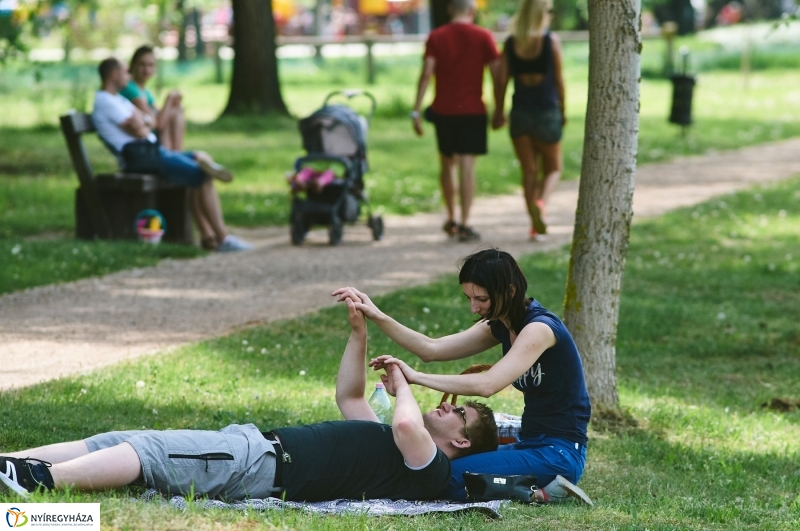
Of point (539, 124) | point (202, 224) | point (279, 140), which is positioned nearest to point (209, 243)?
point (202, 224)

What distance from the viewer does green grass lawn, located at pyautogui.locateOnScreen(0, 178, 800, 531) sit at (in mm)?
4742

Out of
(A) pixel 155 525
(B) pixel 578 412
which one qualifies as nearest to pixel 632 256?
(B) pixel 578 412

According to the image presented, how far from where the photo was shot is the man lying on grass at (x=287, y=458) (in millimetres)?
4418

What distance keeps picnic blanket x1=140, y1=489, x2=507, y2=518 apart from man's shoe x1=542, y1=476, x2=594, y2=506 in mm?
241

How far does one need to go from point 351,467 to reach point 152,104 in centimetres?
750

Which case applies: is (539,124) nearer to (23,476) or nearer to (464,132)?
(464,132)

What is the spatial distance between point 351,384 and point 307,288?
426 centimetres

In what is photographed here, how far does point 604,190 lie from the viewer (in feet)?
20.5

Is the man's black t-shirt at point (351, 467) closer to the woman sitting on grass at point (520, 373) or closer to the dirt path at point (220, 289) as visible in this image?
the woman sitting on grass at point (520, 373)

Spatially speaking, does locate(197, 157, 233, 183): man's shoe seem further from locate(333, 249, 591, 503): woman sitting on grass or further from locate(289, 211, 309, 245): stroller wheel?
locate(333, 249, 591, 503): woman sitting on grass

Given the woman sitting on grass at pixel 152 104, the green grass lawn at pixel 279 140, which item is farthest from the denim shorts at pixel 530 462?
the woman sitting on grass at pixel 152 104

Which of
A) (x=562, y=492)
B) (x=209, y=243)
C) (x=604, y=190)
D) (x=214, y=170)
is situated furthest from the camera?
(x=209, y=243)

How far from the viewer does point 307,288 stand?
946 cm

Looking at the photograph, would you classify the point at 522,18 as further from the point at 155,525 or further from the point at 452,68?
the point at 155,525
